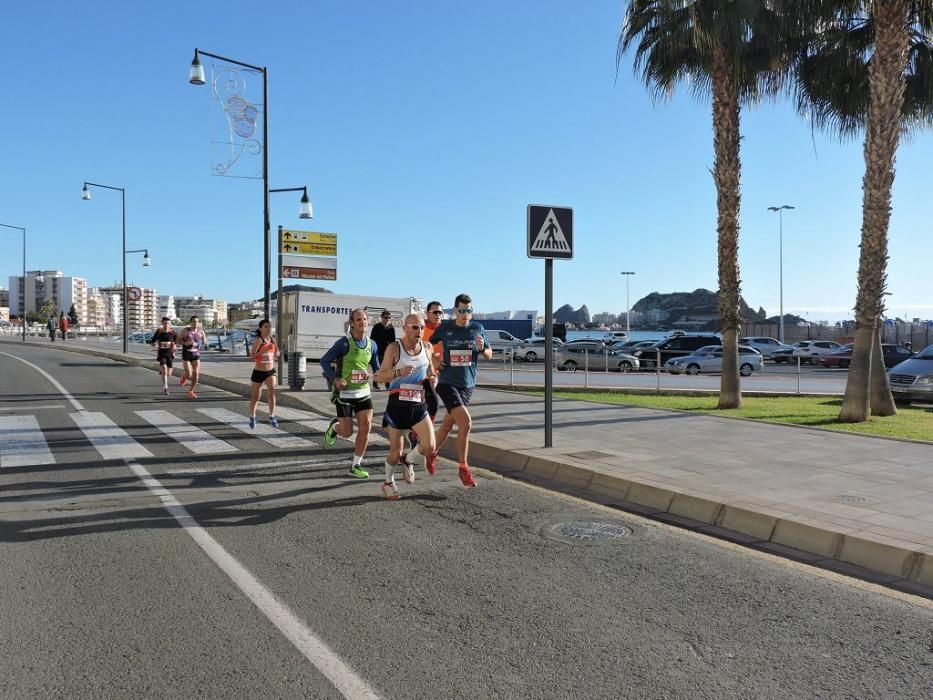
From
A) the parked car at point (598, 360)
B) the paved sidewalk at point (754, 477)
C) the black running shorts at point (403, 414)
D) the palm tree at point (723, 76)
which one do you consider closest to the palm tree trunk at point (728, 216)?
the palm tree at point (723, 76)

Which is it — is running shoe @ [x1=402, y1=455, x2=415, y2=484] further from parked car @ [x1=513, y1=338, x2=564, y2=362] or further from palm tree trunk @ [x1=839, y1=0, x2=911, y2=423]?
parked car @ [x1=513, y1=338, x2=564, y2=362]

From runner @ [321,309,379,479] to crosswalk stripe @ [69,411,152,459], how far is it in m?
2.78

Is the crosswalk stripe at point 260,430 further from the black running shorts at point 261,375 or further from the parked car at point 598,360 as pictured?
the parked car at point 598,360

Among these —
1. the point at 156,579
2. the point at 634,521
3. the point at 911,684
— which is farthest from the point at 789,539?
the point at 156,579

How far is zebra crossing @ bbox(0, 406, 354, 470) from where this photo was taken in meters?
9.34

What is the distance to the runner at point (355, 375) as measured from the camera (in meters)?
8.05

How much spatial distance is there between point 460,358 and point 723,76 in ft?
33.2

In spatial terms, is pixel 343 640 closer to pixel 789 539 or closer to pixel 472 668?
pixel 472 668

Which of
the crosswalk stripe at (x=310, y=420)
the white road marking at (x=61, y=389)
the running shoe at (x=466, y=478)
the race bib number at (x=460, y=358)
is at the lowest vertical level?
the crosswalk stripe at (x=310, y=420)

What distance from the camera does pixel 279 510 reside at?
6.53m

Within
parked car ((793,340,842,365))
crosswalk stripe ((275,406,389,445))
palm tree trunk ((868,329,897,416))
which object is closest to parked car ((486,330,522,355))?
parked car ((793,340,842,365))

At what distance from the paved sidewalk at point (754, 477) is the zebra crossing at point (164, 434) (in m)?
2.90

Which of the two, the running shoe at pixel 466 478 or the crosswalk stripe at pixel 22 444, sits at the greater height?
the running shoe at pixel 466 478

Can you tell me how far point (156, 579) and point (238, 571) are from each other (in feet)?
1.57
